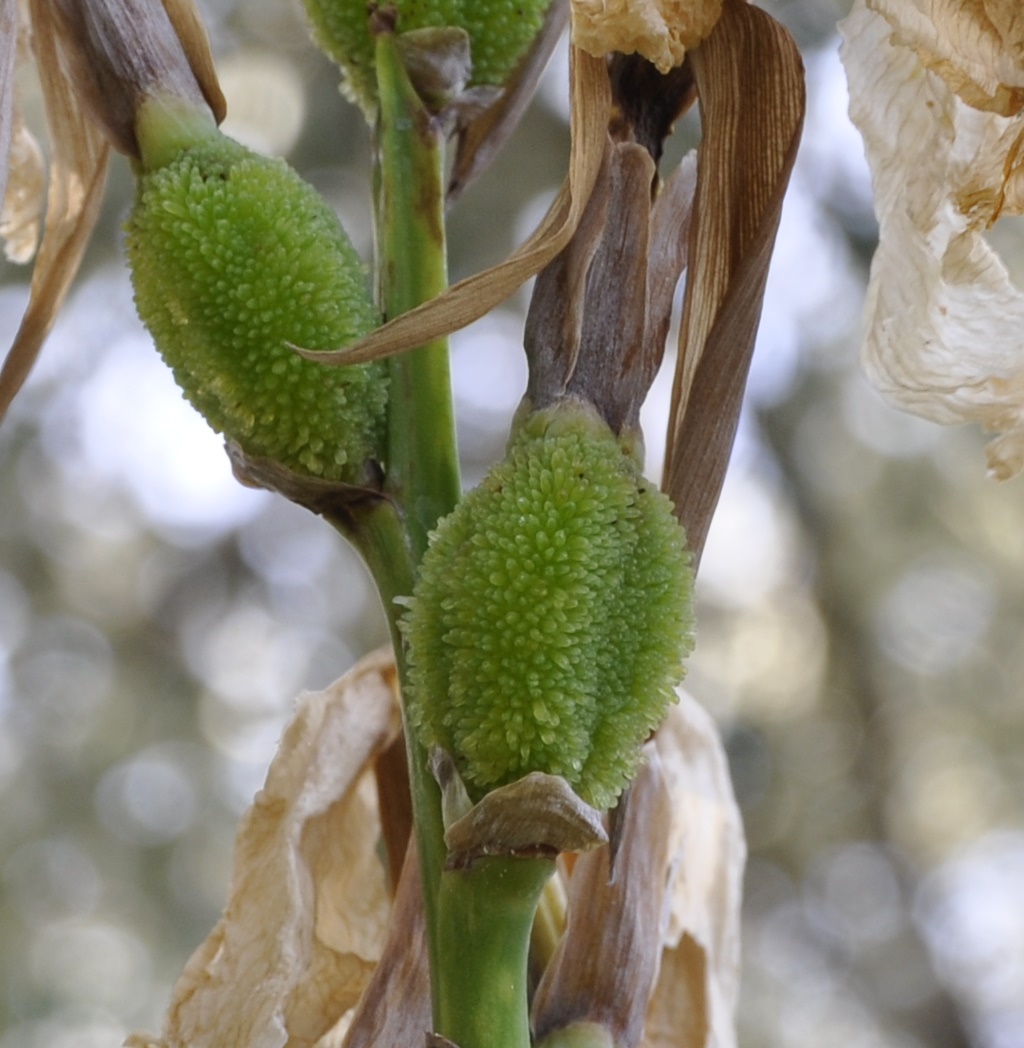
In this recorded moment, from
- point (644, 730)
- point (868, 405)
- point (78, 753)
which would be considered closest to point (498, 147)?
point (644, 730)

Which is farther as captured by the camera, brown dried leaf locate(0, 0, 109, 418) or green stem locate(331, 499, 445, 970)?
brown dried leaf locate(0, 0, 109, 418)

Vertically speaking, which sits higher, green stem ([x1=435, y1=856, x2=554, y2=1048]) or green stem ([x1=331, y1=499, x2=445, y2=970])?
green stem ([x1=331, y1=499, x2=445, y2=970])

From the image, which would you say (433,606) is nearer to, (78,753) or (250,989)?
(250,989)

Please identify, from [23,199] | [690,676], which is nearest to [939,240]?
[23,199]

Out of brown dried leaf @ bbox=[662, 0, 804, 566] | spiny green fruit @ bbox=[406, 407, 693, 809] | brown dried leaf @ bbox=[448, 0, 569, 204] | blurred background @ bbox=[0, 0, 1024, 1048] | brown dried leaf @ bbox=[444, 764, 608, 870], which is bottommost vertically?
brown dried leaf @ bbox=[444, 764, 608, 870]

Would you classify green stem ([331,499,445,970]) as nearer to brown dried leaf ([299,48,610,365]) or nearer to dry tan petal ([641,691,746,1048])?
brown dried leaf ([299,48,610,365])

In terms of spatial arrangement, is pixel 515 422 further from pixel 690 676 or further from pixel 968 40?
pixel 690 676

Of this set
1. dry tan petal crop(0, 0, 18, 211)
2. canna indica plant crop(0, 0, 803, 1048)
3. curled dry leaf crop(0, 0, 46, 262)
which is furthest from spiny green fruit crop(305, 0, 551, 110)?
curled dry leaf crop(0, 0, 46, 262)

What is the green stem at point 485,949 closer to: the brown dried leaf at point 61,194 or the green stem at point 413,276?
the green stem at point 413,276
